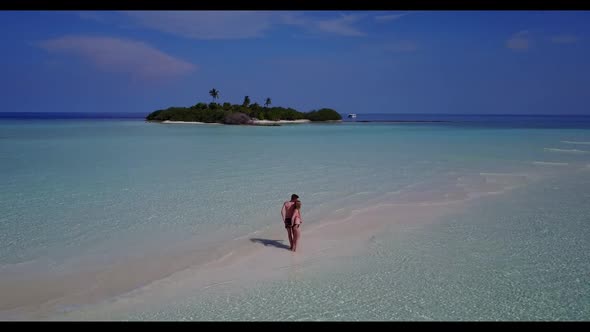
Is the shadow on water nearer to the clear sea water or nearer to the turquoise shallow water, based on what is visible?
the clear sea water

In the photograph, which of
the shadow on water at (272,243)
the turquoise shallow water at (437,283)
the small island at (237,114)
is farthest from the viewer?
the small island at (237,114)

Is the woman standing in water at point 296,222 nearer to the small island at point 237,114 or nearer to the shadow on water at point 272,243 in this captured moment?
the shadow on water at point 272,243

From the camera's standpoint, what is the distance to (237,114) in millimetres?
109438

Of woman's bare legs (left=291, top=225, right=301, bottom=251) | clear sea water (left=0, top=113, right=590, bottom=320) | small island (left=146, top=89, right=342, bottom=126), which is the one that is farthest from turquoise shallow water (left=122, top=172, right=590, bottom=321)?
small island (left=146, top=89, right=342, bottom=126)

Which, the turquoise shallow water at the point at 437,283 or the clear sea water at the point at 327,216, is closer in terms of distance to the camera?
the turquoise shallow water at the point at 437,283

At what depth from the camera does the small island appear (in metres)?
111

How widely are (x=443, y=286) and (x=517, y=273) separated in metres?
1.80

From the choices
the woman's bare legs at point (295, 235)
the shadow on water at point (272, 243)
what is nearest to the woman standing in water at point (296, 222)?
the woman's bare legs at point (295, 235)

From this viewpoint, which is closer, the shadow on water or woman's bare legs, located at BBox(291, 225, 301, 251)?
woman's bare legs, located at BBox(291, 225, 301, 251)

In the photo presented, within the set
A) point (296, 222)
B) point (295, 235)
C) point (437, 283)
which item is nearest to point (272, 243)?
point (295, 235)

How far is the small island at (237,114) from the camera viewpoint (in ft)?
363

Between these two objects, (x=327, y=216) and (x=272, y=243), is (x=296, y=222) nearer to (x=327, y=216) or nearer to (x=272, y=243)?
(x=272, y=243)

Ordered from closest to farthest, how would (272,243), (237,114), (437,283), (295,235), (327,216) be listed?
(437,283) → (295,235) → (272,243) → (327,216) → (237,114)

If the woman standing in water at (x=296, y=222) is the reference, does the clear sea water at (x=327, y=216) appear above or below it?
below
